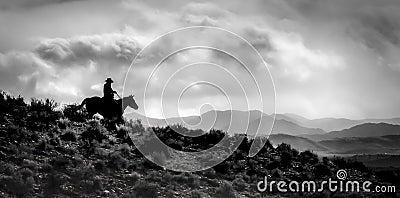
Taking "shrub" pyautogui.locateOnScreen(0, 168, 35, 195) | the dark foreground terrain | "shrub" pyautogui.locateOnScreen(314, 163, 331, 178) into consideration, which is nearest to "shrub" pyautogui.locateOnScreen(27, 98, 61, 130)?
the dark foreground terrain

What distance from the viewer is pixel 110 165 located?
22.4m

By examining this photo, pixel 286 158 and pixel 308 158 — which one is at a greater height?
pixel 308 158

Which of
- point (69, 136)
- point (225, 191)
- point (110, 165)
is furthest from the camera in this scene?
point (69, 136)

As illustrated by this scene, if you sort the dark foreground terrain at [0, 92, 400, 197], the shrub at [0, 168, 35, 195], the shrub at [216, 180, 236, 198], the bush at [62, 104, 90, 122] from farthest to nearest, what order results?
the bush at [62, 104, 90, 122] → the shrub at [216, 180, 236, 198] → the dark foreground terrain at [0, 92, 400, 197] → the shrub at [0, 168, 35, 195]

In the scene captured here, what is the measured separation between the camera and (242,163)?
90.2ft

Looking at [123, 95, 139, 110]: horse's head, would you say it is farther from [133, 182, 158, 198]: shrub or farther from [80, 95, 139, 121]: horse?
[133, 182, 158, 198]: shrub

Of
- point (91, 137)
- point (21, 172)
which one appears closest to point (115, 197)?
point (21, 172)

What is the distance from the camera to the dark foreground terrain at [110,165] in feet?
63.1

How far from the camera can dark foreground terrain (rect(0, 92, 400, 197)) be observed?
19.2 metres

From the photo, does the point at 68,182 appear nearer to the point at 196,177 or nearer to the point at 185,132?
the point at 196,177

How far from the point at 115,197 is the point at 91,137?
8.34m

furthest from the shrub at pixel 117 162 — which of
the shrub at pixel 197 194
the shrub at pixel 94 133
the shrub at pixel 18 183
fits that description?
the shrub at pixel 18 183

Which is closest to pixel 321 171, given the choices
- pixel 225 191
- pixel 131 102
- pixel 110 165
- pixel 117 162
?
pixel 225 191

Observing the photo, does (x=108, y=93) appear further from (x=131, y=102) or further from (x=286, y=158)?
(x=286, y=158)
